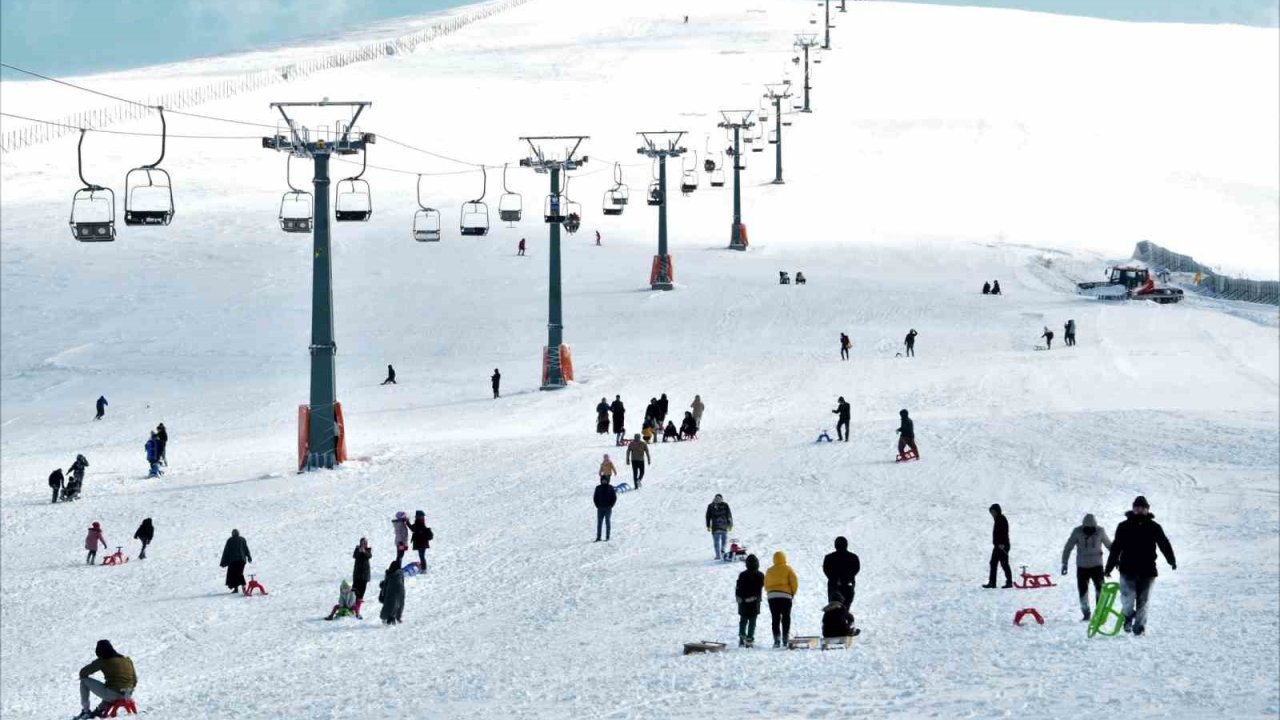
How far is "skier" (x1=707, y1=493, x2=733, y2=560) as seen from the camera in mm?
18469

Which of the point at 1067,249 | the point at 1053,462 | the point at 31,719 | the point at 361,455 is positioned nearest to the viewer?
the point at 31,719

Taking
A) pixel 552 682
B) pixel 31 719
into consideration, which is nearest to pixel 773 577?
pixel 552 682

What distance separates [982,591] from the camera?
54.1 feet

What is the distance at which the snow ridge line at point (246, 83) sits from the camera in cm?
9381

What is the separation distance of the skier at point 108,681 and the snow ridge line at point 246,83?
64549 mm

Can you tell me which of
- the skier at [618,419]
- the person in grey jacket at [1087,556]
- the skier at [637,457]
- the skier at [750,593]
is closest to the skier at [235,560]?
the skier at [637,457]

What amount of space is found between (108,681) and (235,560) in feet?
19.4

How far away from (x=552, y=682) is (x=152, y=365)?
1461 inches

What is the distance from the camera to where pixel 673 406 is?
1435 inches

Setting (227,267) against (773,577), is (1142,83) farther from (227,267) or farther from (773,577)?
(773,577)

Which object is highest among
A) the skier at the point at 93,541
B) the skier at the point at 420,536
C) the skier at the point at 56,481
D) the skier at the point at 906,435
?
the skier at the point at 906,435

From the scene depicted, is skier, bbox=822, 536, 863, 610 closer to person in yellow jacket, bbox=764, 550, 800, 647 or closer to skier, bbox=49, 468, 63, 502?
person in yellow jacket, bbox=764, 550, 800, 647

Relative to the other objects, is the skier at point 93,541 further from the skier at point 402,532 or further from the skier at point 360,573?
the skier at point 360,573

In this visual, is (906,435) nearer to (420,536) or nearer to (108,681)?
(420,536)
